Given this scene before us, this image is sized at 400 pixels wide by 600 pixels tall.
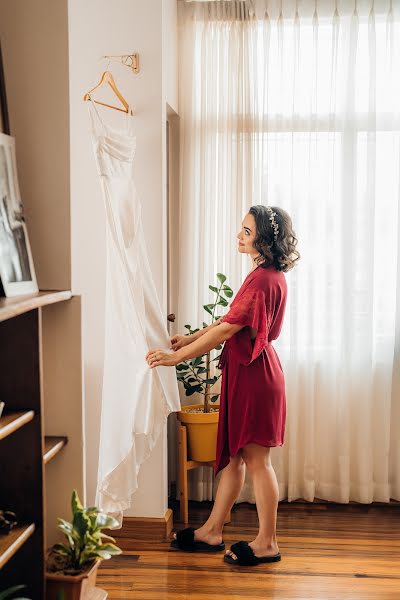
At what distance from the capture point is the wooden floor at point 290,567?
3.12 metres

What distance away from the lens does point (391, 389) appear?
13.5 feet

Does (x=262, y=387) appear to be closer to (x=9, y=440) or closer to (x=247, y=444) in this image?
(x=247, y=444)

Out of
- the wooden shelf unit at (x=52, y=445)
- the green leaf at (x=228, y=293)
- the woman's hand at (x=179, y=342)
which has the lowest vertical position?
the wooden shelf unit at (x=52, y=445)

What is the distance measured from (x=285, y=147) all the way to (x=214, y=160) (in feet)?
1.27

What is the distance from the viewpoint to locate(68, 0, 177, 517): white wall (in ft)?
11.5

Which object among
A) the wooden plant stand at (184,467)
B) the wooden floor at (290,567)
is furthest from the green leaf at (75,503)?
the wooden plant stand at (184,467)

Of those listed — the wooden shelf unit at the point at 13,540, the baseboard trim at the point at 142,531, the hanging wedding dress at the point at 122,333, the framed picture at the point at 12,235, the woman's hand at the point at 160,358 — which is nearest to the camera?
the wooden shelf unit at the point at 13,540

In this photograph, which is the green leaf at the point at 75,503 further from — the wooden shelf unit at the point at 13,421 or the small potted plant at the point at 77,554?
the wooden shelf unit at the point at 13,421

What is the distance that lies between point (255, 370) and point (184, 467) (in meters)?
0.77

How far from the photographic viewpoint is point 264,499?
3.46m

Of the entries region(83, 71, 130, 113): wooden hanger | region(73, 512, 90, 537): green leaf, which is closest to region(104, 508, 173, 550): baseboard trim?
region(73, 512, 90, 537): green leaf

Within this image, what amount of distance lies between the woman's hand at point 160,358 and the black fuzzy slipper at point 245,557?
917mm

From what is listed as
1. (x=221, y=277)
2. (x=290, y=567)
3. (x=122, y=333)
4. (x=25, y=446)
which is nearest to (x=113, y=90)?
(x=221, y=277)

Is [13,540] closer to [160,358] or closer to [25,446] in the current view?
[25,446]
